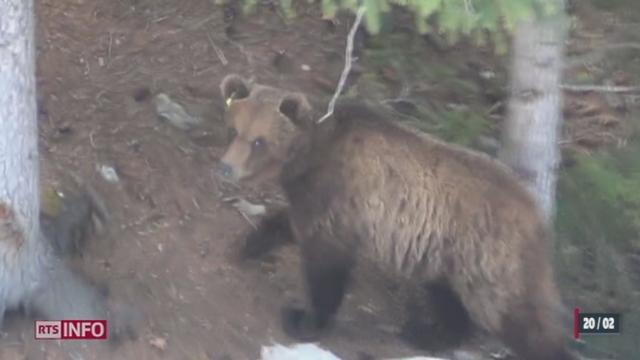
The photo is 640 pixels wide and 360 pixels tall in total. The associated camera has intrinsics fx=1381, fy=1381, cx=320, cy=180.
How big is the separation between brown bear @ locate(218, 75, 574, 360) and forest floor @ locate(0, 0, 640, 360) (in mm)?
434

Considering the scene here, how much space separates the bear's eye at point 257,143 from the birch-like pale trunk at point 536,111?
1423 millimetres

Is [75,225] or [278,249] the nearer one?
[75,225]

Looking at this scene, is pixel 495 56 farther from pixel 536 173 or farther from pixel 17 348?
pixel 17 348

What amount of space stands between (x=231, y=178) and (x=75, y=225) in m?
0.97

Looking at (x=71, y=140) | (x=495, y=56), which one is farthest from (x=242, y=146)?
(x=495, y=56)

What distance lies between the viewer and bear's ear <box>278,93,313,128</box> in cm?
712

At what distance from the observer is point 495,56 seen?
9531 mm

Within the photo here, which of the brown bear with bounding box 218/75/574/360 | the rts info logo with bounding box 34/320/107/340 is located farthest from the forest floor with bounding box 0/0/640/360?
the brown bear with bounding box 218/75/574/360

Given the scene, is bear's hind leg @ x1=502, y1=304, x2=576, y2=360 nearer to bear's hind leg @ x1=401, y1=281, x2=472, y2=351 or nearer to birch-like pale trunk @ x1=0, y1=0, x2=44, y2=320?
bear's hind leg @ x1=401, y1=281, x2=472, y2=351

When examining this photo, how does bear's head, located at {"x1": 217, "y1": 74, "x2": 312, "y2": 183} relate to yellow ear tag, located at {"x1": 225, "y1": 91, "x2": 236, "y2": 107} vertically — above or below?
below

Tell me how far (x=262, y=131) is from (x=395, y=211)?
2.68ft

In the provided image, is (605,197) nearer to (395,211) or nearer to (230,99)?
(395,211)

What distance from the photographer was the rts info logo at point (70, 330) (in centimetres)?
684

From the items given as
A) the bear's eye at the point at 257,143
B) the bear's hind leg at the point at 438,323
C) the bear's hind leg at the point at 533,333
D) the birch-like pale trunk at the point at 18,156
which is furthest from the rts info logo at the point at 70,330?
the bear's hind leg at the point at 533,333
